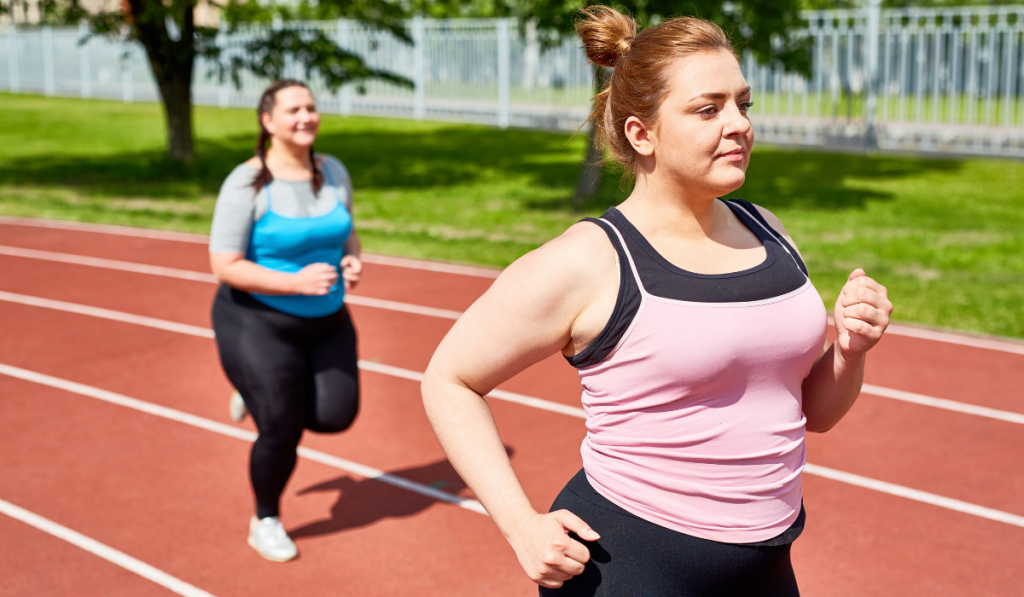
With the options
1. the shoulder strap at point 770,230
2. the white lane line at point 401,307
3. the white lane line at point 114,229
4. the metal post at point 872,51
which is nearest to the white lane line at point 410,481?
the white lane line at point 401,307

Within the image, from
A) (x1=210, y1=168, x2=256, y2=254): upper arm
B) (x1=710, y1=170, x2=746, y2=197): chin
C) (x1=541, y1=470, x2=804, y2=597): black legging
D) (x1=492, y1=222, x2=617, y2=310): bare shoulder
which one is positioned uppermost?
(x1=710, y1=170, x2=746, y2=197): chin

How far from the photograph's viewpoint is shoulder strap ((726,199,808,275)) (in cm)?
A: 220

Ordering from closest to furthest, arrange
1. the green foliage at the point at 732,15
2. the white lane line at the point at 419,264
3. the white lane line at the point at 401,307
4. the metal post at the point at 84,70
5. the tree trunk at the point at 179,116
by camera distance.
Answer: the white lane line at the point at 419,264
the white lane line at the point at 401,307
the green foliage at the point at 732,15
the tree trunk at the point at 179,116
the metal post at the point at 84,70

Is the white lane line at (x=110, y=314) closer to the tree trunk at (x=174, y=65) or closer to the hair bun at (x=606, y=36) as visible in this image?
the hair bun at (x=606, y=36)

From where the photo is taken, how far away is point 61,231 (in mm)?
13664

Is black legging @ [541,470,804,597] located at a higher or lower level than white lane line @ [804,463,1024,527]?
higher

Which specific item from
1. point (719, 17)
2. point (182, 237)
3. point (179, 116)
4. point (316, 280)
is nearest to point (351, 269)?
point (316, 280)

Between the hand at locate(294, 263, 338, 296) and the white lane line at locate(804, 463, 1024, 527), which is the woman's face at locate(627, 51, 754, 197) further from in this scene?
the white lane line at locate(804, 463, 1024, 527)

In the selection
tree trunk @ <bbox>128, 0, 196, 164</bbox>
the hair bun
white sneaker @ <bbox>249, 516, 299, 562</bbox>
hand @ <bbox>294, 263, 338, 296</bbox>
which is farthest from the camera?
tree trunk @ <bbox>128, 0, 196, 164</bbox>

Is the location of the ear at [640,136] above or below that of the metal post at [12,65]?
below

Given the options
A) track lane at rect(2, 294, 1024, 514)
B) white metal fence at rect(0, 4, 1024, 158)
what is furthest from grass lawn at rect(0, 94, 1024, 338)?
track lane at rect(2, 294, 1024, 514)

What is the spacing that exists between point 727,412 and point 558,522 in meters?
0.39

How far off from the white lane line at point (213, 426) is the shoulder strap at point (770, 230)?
323 cm

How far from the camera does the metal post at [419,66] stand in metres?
28.5
